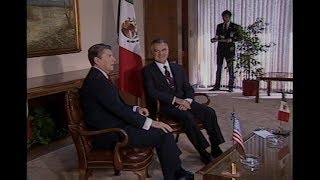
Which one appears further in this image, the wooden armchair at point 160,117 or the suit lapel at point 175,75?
the suit lapel at point 175,75

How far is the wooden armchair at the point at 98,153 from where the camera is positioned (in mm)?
2523

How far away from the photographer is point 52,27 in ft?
14.2

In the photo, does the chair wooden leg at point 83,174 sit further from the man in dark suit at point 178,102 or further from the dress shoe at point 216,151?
the dress shoe at point 216,151

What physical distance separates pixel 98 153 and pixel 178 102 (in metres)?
1.09

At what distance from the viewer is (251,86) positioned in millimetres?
6941

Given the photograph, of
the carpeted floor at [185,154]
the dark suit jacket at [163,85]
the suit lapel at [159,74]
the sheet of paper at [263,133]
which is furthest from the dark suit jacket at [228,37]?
the sheet of paper at [263,133]

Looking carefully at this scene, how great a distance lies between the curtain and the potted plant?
15cm

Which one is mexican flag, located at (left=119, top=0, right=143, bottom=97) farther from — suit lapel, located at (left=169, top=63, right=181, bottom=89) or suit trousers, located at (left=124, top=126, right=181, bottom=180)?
suit trousers, located at (left=124, top=126, right=181, bottom=180)

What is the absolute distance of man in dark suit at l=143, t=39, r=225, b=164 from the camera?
131 inches

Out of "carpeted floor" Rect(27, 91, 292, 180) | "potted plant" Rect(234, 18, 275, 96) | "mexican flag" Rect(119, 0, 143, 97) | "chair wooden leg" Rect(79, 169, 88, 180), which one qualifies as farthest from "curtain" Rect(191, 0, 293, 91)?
"chair wooden leg" Rect(79, 169, 88, 180)

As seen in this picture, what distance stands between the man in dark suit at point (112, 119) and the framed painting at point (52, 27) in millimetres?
1600

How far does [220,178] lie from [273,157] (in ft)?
1.79

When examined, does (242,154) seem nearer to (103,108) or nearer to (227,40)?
(103,108)
